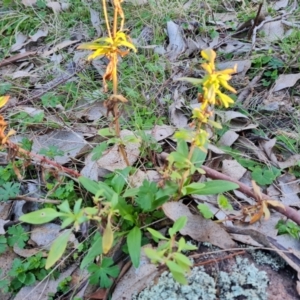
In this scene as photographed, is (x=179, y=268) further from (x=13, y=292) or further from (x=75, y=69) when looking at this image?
(x=75, y=69)

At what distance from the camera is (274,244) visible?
1.44 m

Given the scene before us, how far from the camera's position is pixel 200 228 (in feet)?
4.85

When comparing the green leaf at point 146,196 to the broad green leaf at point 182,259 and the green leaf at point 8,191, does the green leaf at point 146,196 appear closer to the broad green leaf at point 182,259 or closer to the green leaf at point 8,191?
the broad green leaf at point 182,259

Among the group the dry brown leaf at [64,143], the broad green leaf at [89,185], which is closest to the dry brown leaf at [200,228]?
the broad green leaf at [89,185]

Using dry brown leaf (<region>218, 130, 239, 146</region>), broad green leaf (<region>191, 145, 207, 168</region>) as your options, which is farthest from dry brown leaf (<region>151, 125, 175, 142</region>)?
broad green leaf (<region>191, 145, 207, 168</region>)

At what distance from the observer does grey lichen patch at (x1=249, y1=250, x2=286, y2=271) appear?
1.41m

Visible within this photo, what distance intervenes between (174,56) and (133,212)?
3.96ft

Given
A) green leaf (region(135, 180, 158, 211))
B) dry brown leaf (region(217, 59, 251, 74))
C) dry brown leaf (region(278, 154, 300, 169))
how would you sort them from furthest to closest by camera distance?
dry brown leaf (region(217, 59, 251, 74)) → dry brown leaf (region(278, 154, 300, 169)) → green leaf (region(135, 180, 158, 211))

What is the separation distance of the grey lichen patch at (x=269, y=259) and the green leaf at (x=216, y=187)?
217mm

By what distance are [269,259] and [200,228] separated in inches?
9.3

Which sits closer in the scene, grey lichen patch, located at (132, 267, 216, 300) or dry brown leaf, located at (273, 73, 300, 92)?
grey lichen patch, located at (132, 267, 216, 300)

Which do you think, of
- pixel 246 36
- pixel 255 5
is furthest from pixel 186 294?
pixel 255 5

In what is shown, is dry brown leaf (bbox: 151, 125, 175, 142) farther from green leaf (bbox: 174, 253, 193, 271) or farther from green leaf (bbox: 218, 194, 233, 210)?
green leaf (bbox: 174, 253, 193, 271)

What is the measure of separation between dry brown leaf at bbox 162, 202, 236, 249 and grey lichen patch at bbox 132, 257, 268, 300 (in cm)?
10
